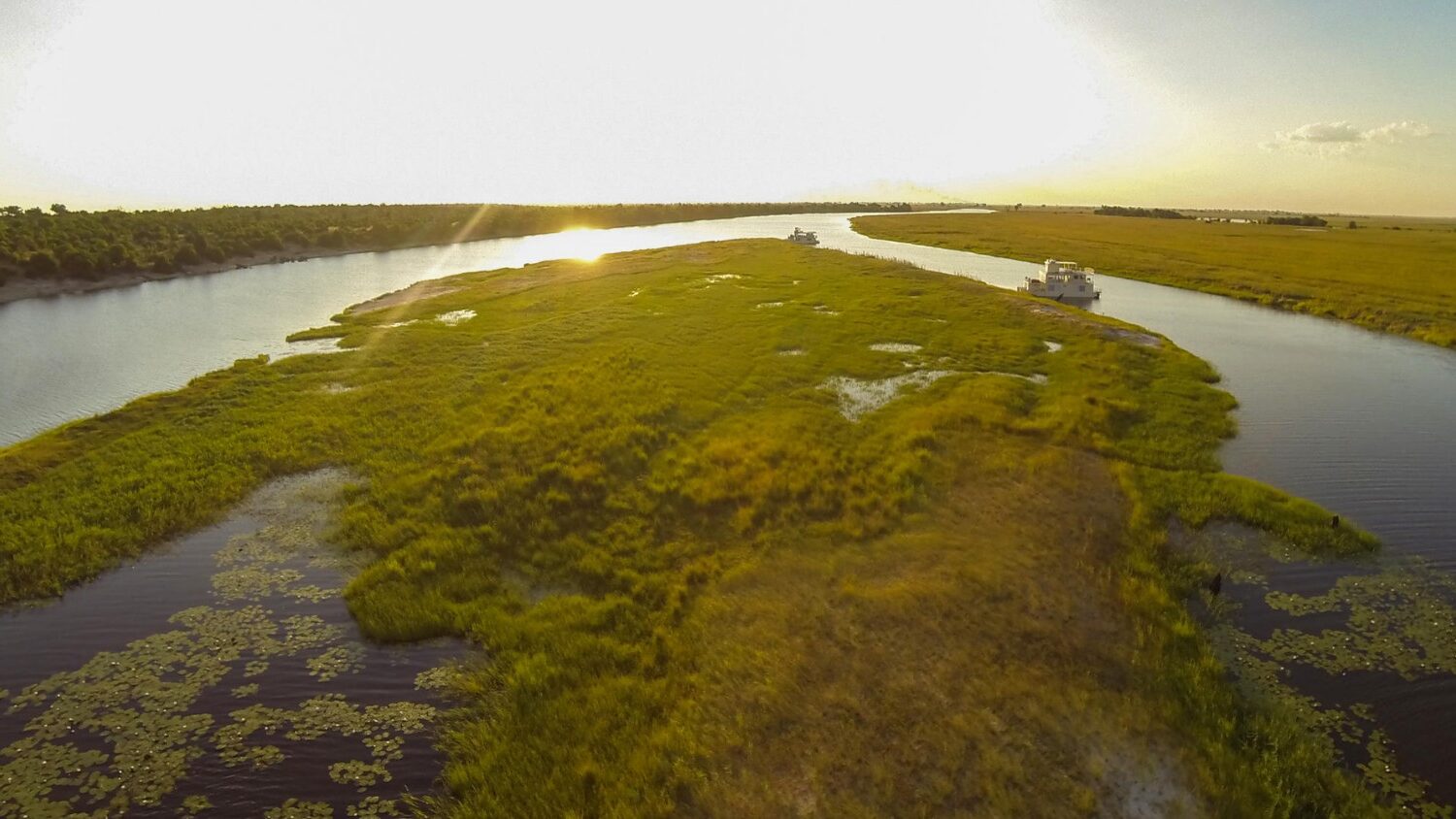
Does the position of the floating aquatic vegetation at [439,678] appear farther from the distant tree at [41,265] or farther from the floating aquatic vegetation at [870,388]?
the distant tree at [41,265]

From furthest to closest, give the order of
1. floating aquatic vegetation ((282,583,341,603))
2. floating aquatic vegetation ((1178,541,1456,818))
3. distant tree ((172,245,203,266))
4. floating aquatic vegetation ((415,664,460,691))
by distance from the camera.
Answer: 1. distant tree ((172,245,203,266))
2. floating aquatic vegetation ((282,583,341,603))
3. floating aquatic vegetation ((415,664,460,691))
4. floating aquatic vegetation ((1178,541,1456,818))

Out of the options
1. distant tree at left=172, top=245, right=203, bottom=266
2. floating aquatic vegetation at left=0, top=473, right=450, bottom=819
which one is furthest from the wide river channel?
distant tree at left=172, top=245, right=203, bottom=266

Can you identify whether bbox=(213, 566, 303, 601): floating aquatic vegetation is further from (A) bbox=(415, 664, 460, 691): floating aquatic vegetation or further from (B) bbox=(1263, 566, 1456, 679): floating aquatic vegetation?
(B) bbox=(1263, 566, 1456, 679): floating aquatic vegetation

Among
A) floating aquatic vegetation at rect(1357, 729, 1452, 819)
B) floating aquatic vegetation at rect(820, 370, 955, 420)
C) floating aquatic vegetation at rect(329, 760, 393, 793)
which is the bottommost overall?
floating aquatic vegetation at rect(329, 760, 393, 793)

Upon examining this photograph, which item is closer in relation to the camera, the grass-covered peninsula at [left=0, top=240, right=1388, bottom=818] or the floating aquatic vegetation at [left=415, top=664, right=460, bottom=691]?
the grass-covered peninsula at [left=0, top=240, right=1388, bottom=818]

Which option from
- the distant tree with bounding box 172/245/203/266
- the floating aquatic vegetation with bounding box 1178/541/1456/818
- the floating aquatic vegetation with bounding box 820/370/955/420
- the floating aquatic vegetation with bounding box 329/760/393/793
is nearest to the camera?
the floating aquatic vegetation with bounding box 329/760/393/793

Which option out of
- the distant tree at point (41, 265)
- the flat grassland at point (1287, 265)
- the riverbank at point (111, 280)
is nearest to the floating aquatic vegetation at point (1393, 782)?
the flat grassland at point (1287, 265)

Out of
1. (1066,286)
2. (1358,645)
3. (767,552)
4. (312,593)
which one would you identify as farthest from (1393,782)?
(1066,286)

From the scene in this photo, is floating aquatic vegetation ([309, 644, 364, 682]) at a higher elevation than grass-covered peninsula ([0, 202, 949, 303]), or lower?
lower
